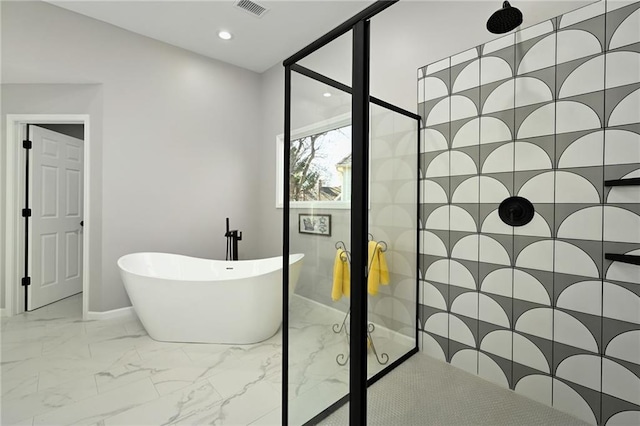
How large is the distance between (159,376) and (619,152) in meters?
2.51

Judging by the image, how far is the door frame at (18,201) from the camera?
2.84m

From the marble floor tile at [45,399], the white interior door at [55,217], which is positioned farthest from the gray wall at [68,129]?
the marble floor tile at [45,399]

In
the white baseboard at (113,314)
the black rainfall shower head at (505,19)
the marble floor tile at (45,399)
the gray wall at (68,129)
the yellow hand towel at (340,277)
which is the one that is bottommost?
the marble floor tile at (45,399)

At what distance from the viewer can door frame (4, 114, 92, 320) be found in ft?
9.30

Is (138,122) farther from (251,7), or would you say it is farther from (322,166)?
(322,166)

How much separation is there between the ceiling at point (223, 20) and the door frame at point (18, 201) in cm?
100

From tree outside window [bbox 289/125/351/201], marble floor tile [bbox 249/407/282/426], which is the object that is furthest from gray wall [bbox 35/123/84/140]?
marble floor tile [bbox 249/407/282/426]

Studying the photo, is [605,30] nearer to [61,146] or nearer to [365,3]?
[365,3]

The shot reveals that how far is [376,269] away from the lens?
1.15m

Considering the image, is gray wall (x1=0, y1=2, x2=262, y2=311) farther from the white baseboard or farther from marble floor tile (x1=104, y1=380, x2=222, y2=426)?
marble floor tile (x1=104, y1=380, x2=222, y2=426)

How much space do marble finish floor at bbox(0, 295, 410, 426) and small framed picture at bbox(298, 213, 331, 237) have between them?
30cm

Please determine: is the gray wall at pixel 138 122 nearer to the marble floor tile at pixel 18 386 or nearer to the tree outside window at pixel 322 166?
the marble floor tile at pixel 18 386

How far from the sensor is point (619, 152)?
2.90ft

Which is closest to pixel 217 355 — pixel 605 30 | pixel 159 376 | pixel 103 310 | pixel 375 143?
pixel 159 376
